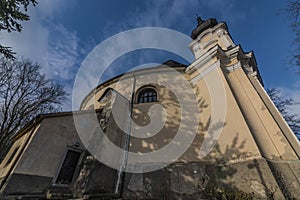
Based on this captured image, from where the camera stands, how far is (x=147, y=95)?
36.5ft

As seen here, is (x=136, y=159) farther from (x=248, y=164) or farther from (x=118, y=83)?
(x=118, y=83)

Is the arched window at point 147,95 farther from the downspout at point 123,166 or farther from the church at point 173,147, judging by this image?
the downspout at point 123,166

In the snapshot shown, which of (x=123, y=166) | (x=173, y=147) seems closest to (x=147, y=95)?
(x=173, y=147)

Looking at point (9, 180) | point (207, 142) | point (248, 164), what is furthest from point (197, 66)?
point (9, 180)

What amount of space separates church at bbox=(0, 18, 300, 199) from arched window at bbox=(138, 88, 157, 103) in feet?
0.24

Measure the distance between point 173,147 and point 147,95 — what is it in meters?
4.25

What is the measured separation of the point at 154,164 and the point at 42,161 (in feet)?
17.2

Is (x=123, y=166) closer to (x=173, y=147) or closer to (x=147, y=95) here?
(x=173, y=147)

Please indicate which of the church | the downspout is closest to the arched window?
the church

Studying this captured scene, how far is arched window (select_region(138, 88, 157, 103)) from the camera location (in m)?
10.8

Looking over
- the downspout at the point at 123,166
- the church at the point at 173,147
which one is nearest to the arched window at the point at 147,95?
the church at the point at 173,147

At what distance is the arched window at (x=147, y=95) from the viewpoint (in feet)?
35.4

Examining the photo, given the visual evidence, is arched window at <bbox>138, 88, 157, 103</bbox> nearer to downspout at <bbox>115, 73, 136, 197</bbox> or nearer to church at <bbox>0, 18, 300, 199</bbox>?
church at <bbox>0, 18, 300, 199</bbox>

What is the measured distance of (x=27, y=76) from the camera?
41.1 ft
